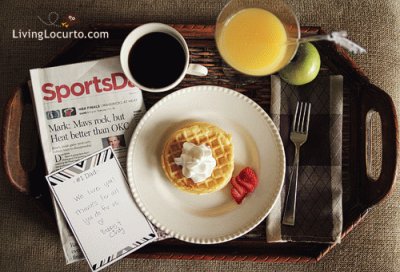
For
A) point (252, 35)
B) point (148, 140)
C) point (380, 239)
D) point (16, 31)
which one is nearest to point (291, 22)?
point (252, 35)

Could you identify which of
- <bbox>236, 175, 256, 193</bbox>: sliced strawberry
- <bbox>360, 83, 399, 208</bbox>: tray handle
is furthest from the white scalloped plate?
<bbox>360, 83, 399, 208</bbox>: tray handle

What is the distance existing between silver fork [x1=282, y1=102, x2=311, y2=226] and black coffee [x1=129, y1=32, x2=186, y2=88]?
276 millimetres

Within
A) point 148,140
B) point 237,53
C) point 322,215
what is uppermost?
point 237,53

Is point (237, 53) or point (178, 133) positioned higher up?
point (237, 53)

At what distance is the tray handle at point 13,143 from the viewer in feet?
2.65

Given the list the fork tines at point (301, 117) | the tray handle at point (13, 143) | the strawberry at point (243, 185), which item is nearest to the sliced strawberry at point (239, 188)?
the strawberry at point (243, 185)

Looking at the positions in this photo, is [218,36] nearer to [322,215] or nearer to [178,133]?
[178,133]

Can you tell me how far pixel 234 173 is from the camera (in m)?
0.87

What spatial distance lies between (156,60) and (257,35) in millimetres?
214

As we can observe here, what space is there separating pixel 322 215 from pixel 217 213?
0.23 metres

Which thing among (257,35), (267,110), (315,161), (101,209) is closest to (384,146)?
(315,161)

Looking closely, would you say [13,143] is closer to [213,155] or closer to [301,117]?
[213,155]

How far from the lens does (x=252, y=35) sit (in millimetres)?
815

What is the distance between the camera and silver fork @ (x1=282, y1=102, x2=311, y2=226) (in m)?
0.86
